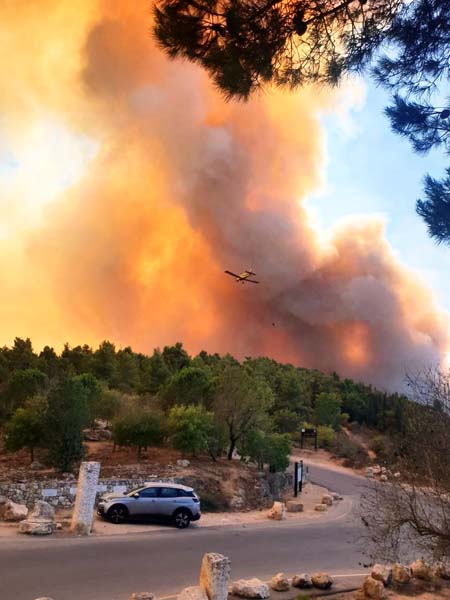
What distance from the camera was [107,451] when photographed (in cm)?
3203

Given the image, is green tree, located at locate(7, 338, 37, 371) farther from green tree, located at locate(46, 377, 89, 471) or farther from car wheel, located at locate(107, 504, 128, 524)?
car wheel, located at locate(107, 504, 128, 524)

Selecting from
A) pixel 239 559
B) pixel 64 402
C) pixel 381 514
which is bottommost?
pixel 239 559

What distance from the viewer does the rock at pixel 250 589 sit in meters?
9.75

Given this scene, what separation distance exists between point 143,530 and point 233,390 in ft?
56.0

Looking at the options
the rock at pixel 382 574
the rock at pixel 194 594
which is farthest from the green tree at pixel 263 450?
the rock at pixel 194 594

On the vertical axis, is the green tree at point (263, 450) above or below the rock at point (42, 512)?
above

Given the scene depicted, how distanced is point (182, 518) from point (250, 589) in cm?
917

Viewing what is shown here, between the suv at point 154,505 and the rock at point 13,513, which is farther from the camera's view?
the suv at point 154,505

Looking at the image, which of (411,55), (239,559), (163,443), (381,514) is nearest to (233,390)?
(163,443)

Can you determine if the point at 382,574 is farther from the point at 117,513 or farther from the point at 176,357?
the point at 176,357

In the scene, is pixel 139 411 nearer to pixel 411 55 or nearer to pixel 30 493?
pixel 30 493

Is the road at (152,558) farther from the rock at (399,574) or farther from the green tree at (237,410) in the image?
the green tree at (237,410)

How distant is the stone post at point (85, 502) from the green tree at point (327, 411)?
54.8 m

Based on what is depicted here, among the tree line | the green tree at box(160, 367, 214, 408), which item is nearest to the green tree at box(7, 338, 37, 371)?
the tree line
